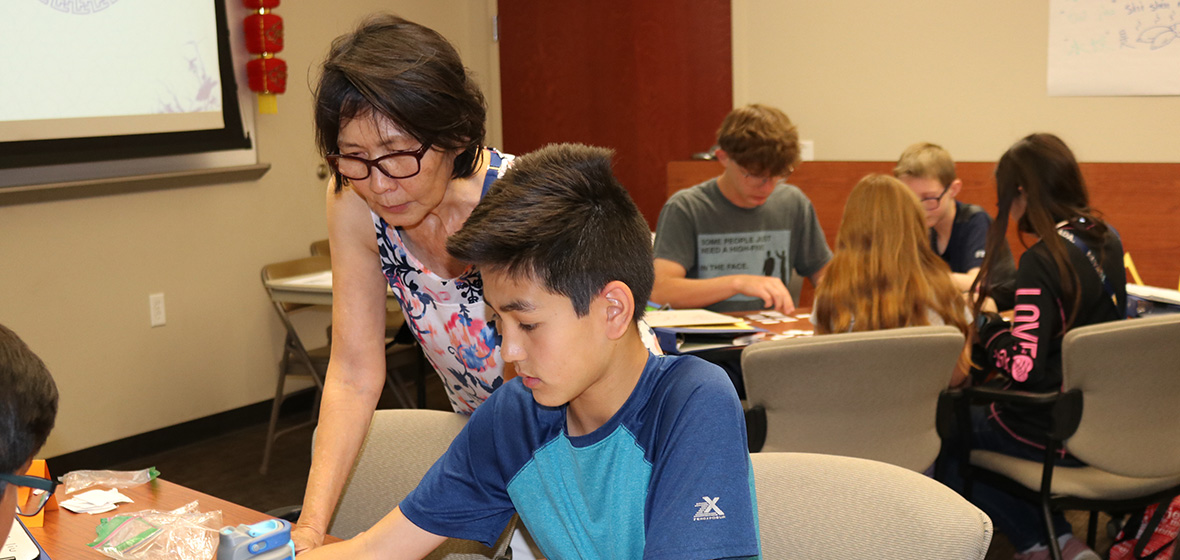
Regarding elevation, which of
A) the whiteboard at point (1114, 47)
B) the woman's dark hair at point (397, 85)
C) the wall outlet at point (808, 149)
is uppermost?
the whiteboard at point (1114, 47)

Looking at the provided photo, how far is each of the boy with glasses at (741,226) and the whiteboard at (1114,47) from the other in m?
1.58

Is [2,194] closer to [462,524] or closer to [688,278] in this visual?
[688,278]

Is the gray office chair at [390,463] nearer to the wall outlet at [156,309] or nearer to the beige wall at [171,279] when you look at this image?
the beige wall at [171,279]

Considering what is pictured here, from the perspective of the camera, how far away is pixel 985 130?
14.5 feet

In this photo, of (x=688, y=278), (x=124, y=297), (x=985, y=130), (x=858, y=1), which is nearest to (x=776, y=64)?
(x=858, y=1)

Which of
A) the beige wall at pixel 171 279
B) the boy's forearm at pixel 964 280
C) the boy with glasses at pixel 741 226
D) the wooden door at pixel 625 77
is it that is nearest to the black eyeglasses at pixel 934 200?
the boy's forearm at pixel 964 280

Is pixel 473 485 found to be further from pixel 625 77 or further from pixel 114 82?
pixel 625 77

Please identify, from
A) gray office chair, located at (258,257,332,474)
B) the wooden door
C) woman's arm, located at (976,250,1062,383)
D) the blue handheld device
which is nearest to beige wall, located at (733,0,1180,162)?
the wooden door

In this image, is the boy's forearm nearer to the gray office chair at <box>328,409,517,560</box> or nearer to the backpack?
the backpack

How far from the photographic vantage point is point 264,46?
4.28m

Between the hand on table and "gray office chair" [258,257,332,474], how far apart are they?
1870mm

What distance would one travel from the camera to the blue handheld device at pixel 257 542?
1.07 meters

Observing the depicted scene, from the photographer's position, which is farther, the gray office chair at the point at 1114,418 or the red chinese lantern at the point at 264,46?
the red chinese lantern at the point at 264,46

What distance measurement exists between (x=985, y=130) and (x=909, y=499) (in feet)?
11.7
